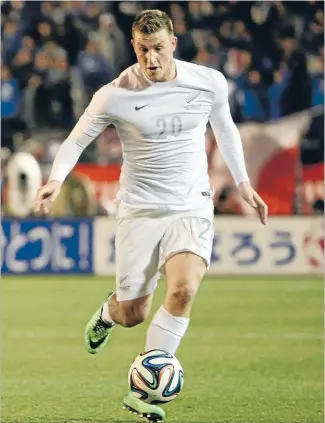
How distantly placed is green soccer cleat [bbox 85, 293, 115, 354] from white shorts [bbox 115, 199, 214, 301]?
62 centimetres

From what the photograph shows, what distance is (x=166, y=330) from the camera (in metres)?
5.72

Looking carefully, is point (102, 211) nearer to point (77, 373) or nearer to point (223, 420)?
point (77, 373)

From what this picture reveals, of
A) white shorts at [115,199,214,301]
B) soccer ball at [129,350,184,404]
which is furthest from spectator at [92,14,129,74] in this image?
soccer ball at [129,350,184,404]

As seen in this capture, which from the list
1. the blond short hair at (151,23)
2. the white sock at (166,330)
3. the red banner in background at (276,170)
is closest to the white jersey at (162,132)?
the blond short hair at (151,23)

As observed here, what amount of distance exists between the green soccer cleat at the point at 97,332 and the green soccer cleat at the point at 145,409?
1.24 meters

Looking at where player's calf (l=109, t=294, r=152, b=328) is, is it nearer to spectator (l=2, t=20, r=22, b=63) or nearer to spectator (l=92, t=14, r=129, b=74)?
spectator (l=92, t=14, r=129, b=74)

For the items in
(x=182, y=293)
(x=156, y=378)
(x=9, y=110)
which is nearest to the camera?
(x=156, y=378)

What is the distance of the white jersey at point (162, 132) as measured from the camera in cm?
588

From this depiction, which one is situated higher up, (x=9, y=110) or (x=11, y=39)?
(x=11, y=39)

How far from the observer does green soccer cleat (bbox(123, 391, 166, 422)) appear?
18.1ft

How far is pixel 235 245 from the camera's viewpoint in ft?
46.6

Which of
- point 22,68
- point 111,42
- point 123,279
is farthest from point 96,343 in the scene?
point 22,68

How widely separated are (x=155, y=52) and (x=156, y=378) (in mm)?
1628

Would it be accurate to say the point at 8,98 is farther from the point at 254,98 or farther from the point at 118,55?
the point at 254,98
